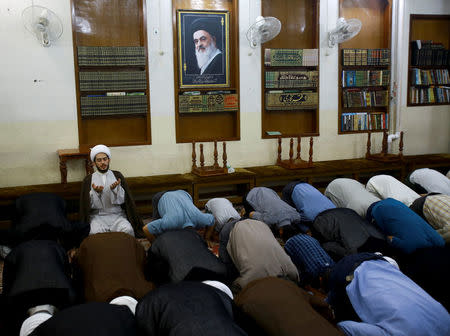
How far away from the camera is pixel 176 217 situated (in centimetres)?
389

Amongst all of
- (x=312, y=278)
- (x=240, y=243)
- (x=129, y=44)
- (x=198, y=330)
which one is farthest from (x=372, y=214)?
(x=129, y=44)

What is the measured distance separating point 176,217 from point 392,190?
2275 millimetres

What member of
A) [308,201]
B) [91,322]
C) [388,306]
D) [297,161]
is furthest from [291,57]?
[91,322]

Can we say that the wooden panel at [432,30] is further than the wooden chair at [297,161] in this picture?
Yes

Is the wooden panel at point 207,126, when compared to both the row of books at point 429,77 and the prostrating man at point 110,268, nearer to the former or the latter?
the row of books at point 429,77

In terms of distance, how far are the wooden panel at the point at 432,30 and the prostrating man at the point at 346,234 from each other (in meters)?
4.41

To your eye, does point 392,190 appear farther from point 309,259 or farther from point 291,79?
point 291,79

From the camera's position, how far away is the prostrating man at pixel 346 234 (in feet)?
11.2

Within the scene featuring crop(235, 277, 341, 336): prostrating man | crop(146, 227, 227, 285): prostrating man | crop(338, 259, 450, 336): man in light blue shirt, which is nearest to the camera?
crop(235, 277, 341, 336): prostrating man

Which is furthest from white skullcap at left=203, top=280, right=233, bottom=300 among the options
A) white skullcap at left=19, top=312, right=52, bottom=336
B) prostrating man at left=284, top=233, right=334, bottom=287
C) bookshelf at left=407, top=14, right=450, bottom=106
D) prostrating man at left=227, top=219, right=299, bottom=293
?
bookshelf at left=407, top=14, right=450, bottom=106

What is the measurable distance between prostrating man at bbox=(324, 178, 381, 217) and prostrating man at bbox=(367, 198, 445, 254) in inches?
20.1

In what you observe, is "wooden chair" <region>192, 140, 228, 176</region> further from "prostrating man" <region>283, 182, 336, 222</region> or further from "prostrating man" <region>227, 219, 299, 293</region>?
"prostrating man" <region>227, 219, 299, 293</region>

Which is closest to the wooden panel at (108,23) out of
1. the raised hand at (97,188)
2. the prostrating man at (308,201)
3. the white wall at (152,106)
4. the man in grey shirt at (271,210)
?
the white wall at (152,106)

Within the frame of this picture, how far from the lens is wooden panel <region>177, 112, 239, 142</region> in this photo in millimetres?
6074
